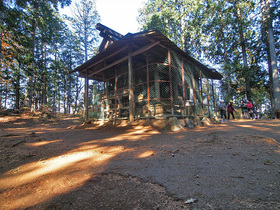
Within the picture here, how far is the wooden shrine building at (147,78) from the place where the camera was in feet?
25.6

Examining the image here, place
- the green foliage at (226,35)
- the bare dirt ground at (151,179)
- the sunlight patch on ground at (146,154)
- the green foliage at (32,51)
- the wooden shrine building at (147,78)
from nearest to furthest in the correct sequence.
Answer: the bare dirt ground at (151,179) < the sunlight patch on ground at (146,154) < the wooden shrine building at (147,78) < the green foliage at (32,51) < the green foliage at (226,35)

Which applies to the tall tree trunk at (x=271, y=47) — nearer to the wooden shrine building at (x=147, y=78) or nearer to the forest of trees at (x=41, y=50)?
the wooden shrine building at (x=147, y=78)

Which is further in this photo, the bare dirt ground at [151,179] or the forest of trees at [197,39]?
the forest of trees at [197,39]

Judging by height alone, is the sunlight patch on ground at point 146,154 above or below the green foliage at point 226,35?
below

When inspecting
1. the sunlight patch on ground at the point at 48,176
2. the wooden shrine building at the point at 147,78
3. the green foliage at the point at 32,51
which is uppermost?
the green foliage at the point at 32,51

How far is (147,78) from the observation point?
7.62 metres

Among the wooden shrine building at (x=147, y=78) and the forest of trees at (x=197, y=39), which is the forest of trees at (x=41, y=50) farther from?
the wooden shrine building at (x=147, y=78)

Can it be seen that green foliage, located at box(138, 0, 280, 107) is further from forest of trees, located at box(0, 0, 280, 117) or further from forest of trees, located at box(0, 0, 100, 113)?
forest of trees, located at box(0, 0, 100, 113)

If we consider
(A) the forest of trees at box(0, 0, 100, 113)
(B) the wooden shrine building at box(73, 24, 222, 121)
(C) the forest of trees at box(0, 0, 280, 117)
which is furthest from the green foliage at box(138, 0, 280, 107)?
(A) the forest of trees at box(0, 0, 100, 113)

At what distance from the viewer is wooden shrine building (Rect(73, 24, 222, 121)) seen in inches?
307

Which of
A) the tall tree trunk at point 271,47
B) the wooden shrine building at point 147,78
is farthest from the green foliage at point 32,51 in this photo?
the tall tree trunk at point 271,47

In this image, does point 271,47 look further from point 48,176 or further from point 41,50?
point 41,50

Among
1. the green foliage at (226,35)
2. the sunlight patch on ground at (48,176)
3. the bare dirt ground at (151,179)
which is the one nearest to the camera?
the bare dirt ground at (151,179)

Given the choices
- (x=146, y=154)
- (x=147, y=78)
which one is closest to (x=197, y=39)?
(x=147, y=78)
